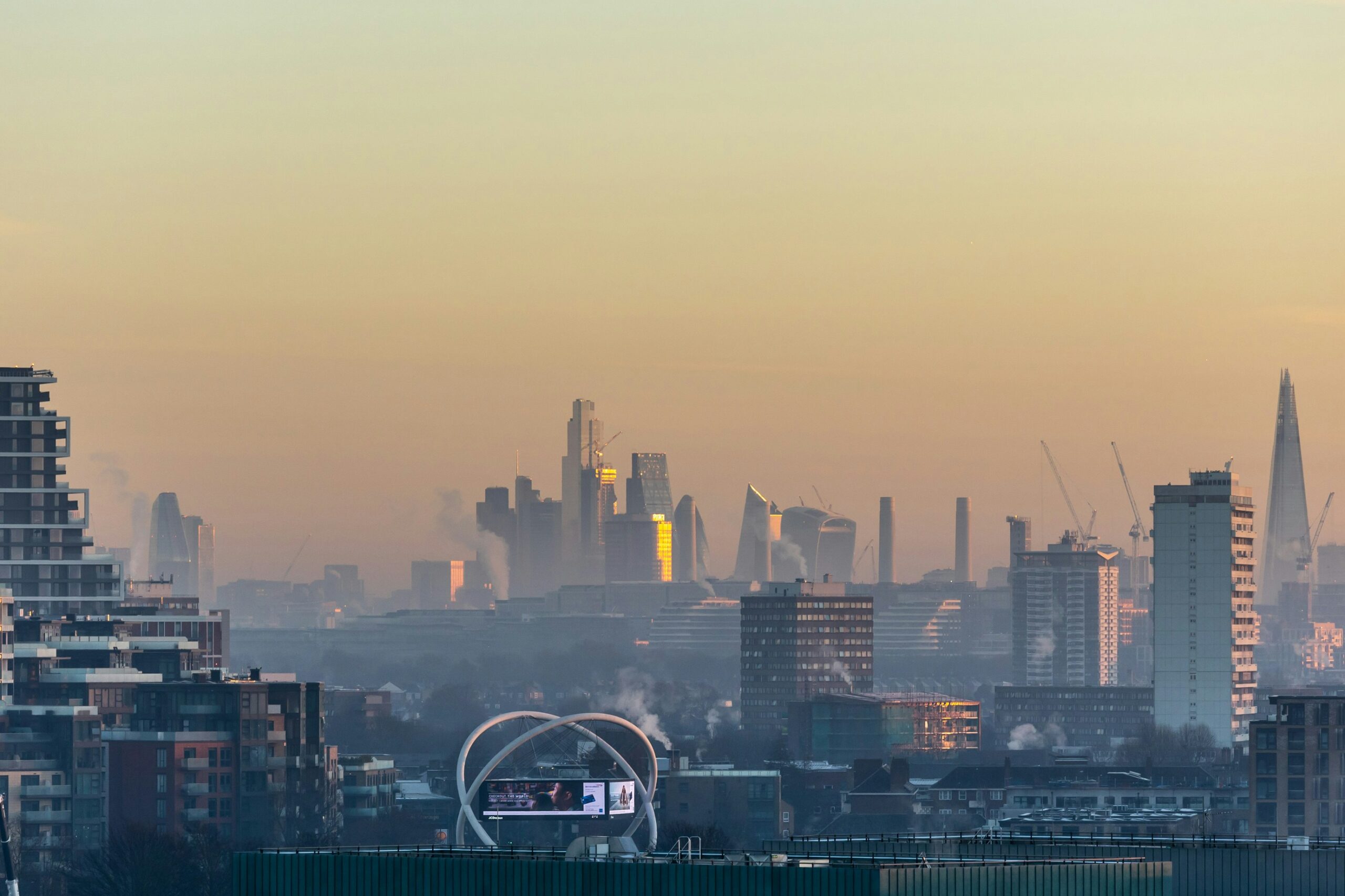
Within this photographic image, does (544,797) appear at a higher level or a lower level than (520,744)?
lower

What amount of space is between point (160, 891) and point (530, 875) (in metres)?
74.0

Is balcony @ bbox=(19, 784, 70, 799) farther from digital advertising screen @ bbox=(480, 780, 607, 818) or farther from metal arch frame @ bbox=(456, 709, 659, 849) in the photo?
digital advertising screen @ bbox=(480, 780, 607, 818)

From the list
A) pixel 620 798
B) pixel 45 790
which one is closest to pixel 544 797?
pixel 620 798

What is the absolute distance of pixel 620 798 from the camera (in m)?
175

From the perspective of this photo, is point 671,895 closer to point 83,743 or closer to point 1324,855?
point 1324,855

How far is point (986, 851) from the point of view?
91.3m

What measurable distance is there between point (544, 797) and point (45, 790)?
1411 inches

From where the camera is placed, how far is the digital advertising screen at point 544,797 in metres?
172

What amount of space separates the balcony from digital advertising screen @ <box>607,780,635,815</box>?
36757mm

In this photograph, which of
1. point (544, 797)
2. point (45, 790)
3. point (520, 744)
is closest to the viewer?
point (544, 797)

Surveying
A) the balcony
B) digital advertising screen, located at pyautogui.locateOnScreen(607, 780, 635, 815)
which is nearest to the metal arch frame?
digital advertising screen, located at pyautogui.locateOnScreen(607, 780, 635, 815)

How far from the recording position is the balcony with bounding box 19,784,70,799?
18975cm

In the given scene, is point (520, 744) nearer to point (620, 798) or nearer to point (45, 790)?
point (620, 798)

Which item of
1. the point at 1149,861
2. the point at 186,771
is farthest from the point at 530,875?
the point at 186,771
